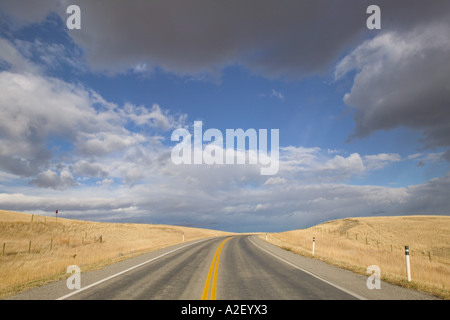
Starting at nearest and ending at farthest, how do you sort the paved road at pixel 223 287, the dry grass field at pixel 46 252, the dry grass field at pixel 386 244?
the paved road at pixel 223 287 → the dry grass field at pixel 46 252 → the dry grass field at pixel 386 244

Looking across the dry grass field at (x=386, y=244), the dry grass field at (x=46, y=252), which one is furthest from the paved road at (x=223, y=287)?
the dry grass field at (x=386, y=244)

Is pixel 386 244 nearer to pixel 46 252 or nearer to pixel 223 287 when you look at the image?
pixel 223 287

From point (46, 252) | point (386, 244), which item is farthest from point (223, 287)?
point (386, 244)

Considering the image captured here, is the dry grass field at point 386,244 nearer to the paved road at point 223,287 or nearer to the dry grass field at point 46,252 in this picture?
the paved road at point 223,287

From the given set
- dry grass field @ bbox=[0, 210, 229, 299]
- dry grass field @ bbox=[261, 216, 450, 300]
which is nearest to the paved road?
dry grass field @ bbox=[0, 210, 229, 299]

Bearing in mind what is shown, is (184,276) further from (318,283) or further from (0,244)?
(0,244)

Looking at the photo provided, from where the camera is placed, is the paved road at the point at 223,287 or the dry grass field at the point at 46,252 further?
the dry grass field at the point at 46,252

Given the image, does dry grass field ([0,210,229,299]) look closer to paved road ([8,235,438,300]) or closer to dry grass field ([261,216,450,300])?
paved road ([8,235,438,300])
